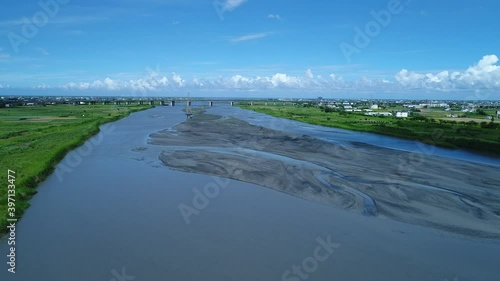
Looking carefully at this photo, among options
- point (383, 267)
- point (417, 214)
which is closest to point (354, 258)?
point (383, 267)

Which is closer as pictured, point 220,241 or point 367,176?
point 220,241

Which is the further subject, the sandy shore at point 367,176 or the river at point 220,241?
the sandy shore at point 367,176

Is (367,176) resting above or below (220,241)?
above

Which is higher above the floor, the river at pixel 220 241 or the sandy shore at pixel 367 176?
the sandy shore at pixel 367 176

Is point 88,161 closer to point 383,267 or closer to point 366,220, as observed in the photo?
point 366,220
